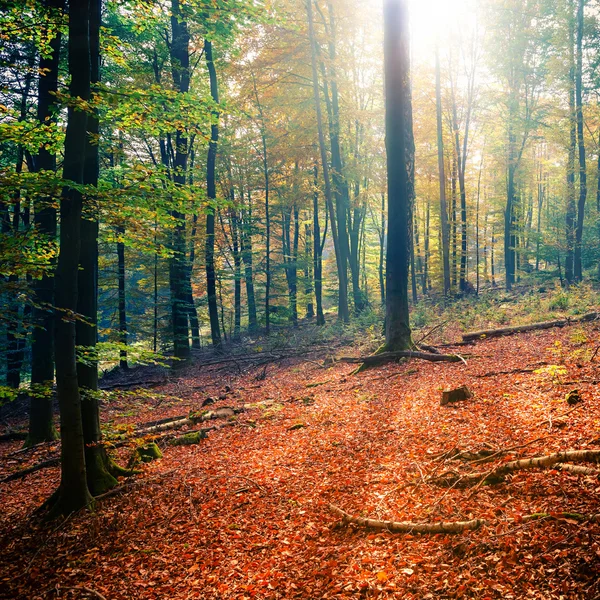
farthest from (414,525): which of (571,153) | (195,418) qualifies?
(571,153)

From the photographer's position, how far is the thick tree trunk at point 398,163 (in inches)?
402

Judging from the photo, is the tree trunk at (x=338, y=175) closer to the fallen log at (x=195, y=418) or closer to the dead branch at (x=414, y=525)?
the fallen log at (x=195, y=418)

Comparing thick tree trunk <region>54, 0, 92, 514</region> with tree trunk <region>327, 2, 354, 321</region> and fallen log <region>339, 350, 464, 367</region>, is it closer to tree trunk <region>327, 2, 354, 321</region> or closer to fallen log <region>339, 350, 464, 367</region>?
fallen log <region>339, 350, 464, 367</region>

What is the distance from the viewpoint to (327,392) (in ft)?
32.5

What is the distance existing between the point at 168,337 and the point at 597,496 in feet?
50.2

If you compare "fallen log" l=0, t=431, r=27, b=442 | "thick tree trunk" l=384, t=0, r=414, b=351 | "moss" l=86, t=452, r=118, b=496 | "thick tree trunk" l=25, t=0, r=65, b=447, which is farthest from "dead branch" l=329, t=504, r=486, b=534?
"fallen log" l=0, t=431, r=27, b=442

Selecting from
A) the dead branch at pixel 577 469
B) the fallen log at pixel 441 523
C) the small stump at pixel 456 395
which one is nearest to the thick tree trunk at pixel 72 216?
the fallen log at pixel 441 523

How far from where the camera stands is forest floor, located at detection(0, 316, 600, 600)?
3178 mm

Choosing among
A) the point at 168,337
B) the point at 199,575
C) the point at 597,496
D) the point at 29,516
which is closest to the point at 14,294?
the point at 29,516

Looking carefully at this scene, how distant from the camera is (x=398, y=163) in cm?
1031

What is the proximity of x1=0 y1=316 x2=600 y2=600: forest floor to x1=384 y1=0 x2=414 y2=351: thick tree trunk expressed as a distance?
2200 millimetres

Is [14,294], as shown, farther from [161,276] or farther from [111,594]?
[161,276]

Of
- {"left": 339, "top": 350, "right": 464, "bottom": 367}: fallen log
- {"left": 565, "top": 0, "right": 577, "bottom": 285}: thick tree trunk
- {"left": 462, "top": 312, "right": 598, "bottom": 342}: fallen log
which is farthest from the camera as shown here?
{"left": 565, "top": 0, "right": 577, "bottom": 285}: thick tree trunk

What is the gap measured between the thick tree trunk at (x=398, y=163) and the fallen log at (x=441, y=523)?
6559 millimetres
